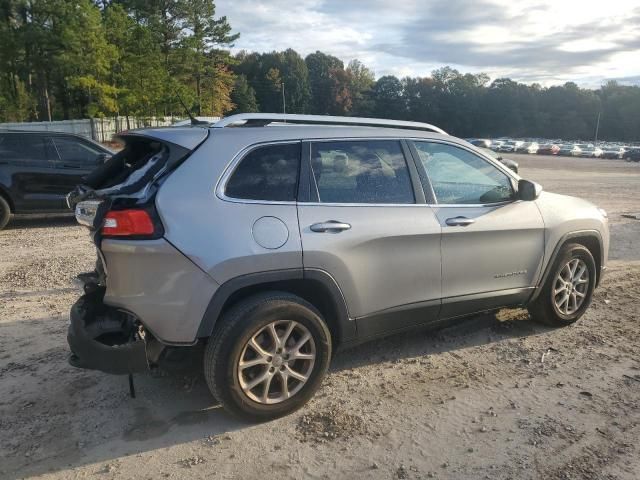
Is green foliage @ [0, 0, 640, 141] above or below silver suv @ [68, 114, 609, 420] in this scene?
above

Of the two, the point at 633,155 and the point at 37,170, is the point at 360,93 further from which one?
the point at 37,170

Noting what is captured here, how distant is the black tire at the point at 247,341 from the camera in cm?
312

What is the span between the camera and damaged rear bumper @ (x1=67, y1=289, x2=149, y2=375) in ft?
10.2

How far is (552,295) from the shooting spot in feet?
15.3

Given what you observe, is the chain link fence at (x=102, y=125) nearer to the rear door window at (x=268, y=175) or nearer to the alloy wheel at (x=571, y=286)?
the alloy wheel at (x=571, y=286)

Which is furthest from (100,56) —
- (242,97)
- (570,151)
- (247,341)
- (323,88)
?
(323,88)

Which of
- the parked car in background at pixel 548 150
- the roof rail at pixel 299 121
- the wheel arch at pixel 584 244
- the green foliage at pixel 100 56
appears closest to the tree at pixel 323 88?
the parked car in background at pixel 548 150

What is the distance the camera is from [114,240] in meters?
3.00

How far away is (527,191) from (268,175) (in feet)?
7.25

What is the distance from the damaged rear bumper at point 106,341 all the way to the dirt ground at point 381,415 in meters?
0.45

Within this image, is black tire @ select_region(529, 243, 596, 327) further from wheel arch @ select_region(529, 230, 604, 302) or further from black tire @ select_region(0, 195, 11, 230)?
black tire @ select_region(0, 195, 11, 230)

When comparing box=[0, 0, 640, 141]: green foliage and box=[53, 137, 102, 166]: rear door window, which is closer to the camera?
box=[53, 137, 102, 166]: rear door window

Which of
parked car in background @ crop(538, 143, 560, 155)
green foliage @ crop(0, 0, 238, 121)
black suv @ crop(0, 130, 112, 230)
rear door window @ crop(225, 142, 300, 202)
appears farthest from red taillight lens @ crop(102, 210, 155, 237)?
parked car in background @ crop(538, 143, 560, 155)

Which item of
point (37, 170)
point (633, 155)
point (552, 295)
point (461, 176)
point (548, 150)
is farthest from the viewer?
point (548, 150)
